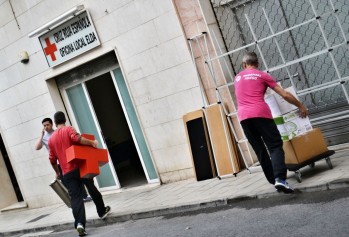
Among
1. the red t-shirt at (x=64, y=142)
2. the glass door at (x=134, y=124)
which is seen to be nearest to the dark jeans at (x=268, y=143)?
the red t-shirt at (x=64, y=142)

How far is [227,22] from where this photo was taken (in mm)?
9961

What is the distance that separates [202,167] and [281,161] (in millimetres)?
3241

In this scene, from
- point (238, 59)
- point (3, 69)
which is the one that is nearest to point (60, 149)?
point (238, 59)

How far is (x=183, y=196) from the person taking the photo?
9.22 meters

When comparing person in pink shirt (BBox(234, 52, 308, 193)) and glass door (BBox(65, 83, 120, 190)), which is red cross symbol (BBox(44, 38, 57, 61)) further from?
person in pink shirt (BBox(234, 52, 308, 193))

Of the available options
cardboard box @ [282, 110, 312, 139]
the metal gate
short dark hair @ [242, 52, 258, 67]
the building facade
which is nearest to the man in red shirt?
the building facade

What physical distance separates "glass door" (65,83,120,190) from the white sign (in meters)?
0.81

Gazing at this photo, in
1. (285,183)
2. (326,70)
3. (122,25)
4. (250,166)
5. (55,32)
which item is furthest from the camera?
(55,32)

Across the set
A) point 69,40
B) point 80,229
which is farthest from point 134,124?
point 80,229

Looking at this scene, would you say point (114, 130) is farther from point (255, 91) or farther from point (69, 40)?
point (255, 91)

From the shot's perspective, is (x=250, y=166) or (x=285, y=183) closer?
(x=285, y=183)

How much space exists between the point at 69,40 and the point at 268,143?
650 cm

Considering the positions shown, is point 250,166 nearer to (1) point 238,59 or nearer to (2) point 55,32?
(1) point 238,59

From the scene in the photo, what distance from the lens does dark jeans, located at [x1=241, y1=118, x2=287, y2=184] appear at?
7.04 meters
